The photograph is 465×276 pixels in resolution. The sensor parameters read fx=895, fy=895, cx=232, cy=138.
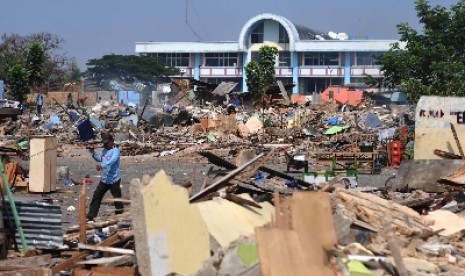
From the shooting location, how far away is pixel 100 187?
40.4ft

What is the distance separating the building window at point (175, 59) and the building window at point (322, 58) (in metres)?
11.5

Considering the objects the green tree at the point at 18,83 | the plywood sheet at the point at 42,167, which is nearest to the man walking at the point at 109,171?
the plywood sheet at the point at 42,167

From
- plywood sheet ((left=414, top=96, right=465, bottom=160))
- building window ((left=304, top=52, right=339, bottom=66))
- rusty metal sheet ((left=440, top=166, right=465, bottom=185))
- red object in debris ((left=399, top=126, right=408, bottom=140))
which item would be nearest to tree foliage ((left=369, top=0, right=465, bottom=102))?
red object in debris ((left=399, top=126, right=408, bottom=140))

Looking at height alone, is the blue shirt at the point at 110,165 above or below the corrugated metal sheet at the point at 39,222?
above

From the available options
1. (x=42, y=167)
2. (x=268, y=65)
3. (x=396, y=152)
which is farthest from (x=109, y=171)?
(x=268, y=65)

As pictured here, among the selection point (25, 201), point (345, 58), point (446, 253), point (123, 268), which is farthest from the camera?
point (345, 58)

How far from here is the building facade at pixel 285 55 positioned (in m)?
76.8

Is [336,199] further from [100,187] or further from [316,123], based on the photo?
[316,123]

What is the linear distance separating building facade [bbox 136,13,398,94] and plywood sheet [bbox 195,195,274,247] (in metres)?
66.2

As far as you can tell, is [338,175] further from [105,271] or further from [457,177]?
[105,271]

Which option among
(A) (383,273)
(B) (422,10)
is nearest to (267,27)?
(B) (422,10)

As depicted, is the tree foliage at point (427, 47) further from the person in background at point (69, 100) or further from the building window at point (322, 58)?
the building window at point (322, 58)

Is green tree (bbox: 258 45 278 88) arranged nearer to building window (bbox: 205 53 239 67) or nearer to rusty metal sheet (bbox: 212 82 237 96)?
rusty metal sheet (bbox: 212 82 237 96)

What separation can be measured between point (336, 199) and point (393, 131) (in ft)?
67.9
